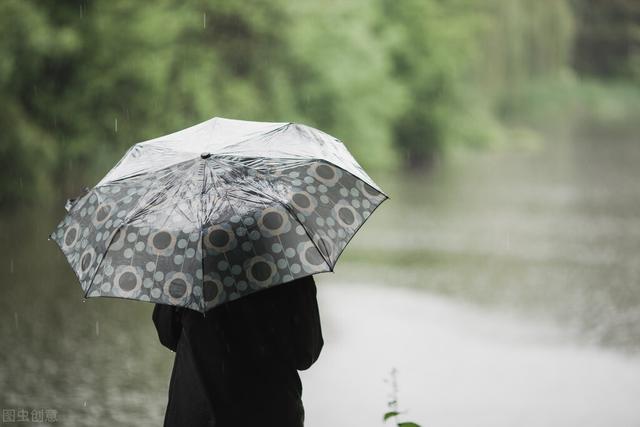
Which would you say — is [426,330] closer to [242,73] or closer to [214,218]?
[214,218]

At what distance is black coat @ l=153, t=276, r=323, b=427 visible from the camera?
2312mm

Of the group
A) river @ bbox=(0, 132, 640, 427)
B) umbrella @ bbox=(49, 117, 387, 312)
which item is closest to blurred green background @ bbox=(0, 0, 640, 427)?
river @ bbox=(0, 132, 640, 427)

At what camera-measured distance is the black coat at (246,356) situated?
7.59 feet

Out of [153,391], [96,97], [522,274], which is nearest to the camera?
[153,391]

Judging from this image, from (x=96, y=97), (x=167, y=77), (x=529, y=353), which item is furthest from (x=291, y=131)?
(x=167, y=77)

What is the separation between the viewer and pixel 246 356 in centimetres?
233

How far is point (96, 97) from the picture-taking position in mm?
16188

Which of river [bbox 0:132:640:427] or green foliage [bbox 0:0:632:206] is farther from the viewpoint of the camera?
green foliage [bbox 0:0:632:206]

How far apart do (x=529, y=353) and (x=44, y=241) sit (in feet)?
26.7

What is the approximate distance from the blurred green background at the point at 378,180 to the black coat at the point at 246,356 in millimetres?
→ 3666

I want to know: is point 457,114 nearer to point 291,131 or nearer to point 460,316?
point 460,316

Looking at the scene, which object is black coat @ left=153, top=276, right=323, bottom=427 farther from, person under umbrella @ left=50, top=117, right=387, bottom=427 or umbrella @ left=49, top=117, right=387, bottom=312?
umbrella @ left=49, top=117, right=387, bottom=312

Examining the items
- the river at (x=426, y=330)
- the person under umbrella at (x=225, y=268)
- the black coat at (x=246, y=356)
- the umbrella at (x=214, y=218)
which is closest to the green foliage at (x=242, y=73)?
the river at (x=426, y=330)

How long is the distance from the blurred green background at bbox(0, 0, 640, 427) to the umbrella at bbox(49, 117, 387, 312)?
3580 millimetres
